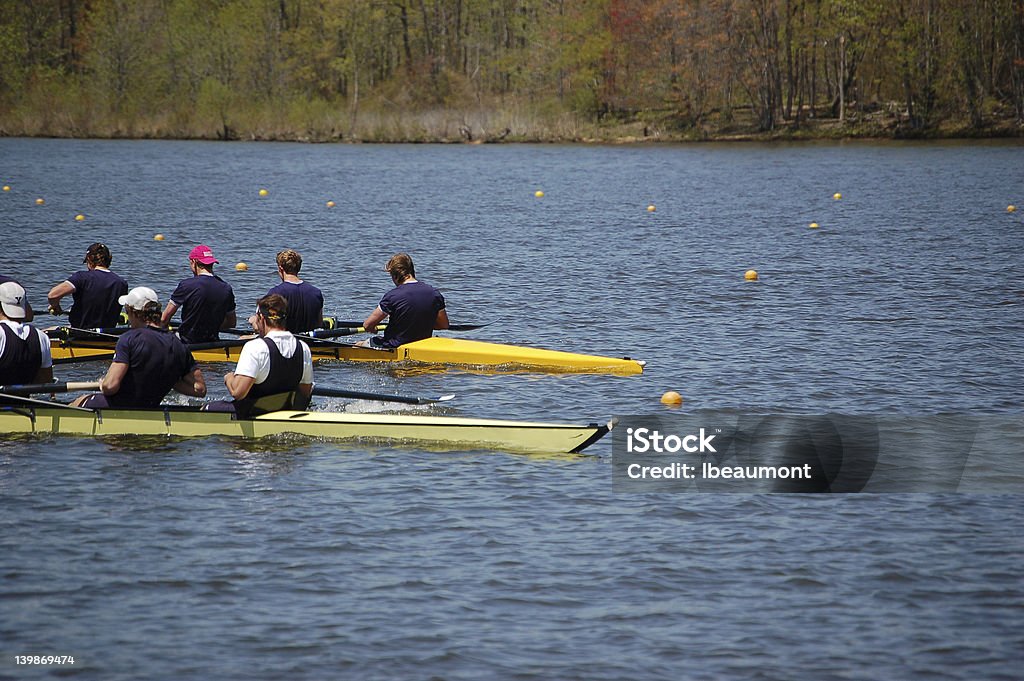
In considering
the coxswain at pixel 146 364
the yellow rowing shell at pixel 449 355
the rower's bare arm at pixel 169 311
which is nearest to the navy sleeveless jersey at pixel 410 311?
the yellow rowing shell at pixel 449 355

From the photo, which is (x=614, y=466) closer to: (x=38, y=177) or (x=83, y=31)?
(x=38, y=177)

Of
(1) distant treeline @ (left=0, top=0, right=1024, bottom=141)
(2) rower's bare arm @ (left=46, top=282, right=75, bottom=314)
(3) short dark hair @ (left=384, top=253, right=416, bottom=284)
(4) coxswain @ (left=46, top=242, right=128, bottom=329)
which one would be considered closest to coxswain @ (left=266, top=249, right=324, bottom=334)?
(3) short dark hair @ (left=384, top=253, right=416, bottom=284)

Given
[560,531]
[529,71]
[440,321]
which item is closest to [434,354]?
[440,321]

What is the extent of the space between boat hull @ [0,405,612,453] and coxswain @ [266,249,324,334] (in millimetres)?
3727

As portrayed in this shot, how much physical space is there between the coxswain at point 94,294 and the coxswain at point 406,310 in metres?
3.38

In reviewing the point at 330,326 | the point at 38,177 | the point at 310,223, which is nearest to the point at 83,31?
the point at 38,177

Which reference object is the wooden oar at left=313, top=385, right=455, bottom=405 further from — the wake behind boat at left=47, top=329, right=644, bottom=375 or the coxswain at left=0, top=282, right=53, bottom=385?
the wake behind boat at left=47, top=329, right=644, bottom=375

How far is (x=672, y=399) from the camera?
50.4ft

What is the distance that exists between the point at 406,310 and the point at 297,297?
1447mm

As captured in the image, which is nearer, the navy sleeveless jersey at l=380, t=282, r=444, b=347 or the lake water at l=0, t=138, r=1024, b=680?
the lake water at l=0, t=138, r=1024, b=680

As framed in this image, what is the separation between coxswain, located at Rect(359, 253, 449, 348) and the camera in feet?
56.6

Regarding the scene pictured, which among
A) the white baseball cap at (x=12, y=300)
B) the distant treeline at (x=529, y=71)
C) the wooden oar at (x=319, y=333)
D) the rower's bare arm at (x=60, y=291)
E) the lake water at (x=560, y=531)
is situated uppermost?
the distant treeline at (x=529, y=71)

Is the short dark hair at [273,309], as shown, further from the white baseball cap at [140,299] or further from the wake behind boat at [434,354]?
the wake behind boat at [434,354]

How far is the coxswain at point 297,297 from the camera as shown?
54.8ft
